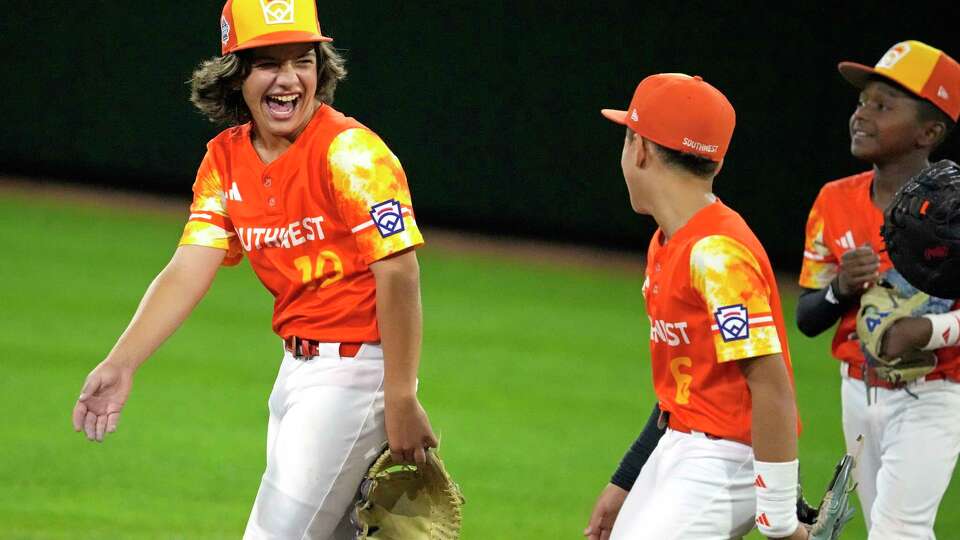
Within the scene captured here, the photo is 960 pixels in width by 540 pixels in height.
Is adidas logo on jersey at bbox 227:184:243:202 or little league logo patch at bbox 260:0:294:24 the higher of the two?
little league logo patch at bbox 260:0:294:24

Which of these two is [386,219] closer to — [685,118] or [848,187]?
[685,118]

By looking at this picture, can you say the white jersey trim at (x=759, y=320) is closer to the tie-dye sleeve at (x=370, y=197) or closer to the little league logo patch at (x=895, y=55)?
the tie-dye sleeve at (x=370, y=197)

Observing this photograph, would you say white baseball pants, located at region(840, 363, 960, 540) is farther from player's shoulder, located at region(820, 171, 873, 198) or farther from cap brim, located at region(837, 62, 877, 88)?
cap brim, located at region(837, 62, 877, 88)

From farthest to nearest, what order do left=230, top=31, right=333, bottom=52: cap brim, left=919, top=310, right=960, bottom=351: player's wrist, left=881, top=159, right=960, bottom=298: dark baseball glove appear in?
left=919, top=310, right=960, bottom=351: player's wrist → left=881, top=159, right=960, bottom=298: dark baseball glove → left=230, top=31, right=333, bottom=52: cap brim

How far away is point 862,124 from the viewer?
5.98 m

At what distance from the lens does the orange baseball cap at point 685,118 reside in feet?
13.6

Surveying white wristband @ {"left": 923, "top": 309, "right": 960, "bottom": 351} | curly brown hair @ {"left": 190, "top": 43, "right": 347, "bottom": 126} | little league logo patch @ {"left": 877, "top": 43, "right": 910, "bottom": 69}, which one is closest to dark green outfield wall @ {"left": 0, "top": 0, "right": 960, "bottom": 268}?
little league logo patch @ {"left": 877, "top": 43, "right": 910, "bottom": 69}

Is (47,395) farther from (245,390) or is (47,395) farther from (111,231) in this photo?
(111,231)

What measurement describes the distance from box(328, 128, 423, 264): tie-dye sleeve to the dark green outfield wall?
1124cm

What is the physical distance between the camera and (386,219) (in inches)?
167

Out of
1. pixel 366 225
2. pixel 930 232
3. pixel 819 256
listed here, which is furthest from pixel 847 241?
pixel 366 225

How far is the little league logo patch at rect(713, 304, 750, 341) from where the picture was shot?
12.6 ft

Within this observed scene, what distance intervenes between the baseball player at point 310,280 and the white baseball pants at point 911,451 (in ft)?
6.85

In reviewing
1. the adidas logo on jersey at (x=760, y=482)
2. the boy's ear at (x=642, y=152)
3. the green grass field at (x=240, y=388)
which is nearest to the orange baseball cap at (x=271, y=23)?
the boy's ear at (x=642, y=152)
